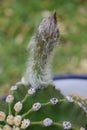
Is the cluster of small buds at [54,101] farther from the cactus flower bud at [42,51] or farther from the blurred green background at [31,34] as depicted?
the blurred green background at [31,34]

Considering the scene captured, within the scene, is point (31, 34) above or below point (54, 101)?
above

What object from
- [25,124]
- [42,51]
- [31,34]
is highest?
[31,34]

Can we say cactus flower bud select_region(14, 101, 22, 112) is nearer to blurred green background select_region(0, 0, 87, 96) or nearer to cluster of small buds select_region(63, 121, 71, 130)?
cluster of small buds select_region(63, 121, 71, 130)

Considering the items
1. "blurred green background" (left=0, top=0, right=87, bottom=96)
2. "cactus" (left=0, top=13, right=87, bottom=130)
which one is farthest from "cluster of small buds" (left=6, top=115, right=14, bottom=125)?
"blurred green background" (left=0, top=0, right=87, bottom=96)

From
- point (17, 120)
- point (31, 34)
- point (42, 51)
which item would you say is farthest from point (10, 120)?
point (31, 34)

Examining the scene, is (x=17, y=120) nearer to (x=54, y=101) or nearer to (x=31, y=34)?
(x=54, y=101)

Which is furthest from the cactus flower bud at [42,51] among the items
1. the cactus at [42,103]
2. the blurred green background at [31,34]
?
the blurred green background at [31,34]
